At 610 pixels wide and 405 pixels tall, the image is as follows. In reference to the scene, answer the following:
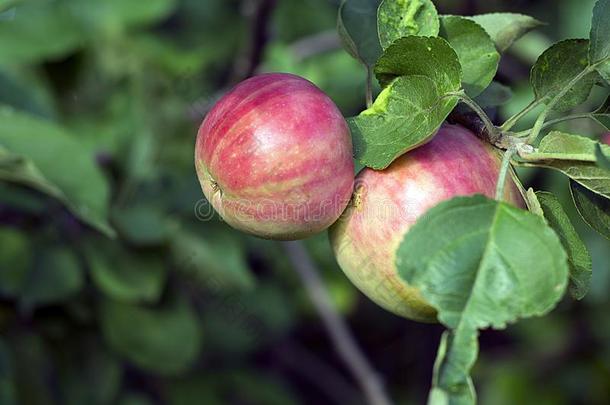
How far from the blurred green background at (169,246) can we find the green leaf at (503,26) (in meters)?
0.55

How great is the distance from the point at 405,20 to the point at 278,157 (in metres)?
0.19

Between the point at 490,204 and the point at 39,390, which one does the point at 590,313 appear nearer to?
the point at 39,390

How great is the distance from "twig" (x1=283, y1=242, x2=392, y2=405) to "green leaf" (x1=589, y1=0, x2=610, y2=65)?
106cm

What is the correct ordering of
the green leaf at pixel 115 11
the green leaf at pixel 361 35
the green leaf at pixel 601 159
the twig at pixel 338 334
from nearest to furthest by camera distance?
the green leaf at pixel 601 159
the green leaf at pixel 361 35
the twig at pixel 338 334
the green leaf at pixel 115 11

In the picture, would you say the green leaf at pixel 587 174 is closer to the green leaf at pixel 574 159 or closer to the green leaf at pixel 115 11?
the green leaf at pixel 574 159

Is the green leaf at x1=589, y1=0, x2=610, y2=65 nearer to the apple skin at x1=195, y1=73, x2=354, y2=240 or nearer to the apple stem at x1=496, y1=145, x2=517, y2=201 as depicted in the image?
the apple stem at x1=496, y1=145, x2=517, y2=201

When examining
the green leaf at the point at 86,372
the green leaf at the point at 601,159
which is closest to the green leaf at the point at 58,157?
the green leaf at the point at 86,372

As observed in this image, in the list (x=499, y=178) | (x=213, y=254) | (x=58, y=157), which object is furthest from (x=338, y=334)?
(x=499, y=178)

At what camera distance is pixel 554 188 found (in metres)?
2.04

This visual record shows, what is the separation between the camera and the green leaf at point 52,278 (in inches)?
60.1

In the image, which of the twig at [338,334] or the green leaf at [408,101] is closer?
the green leaf at [408,101]

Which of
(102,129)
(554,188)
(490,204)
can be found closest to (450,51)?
(490,204)

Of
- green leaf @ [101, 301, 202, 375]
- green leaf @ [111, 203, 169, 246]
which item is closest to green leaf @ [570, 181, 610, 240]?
green leaf @ [111, 203, 169, 246]

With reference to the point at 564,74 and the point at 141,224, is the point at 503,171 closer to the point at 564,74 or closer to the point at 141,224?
the point at 564,74
